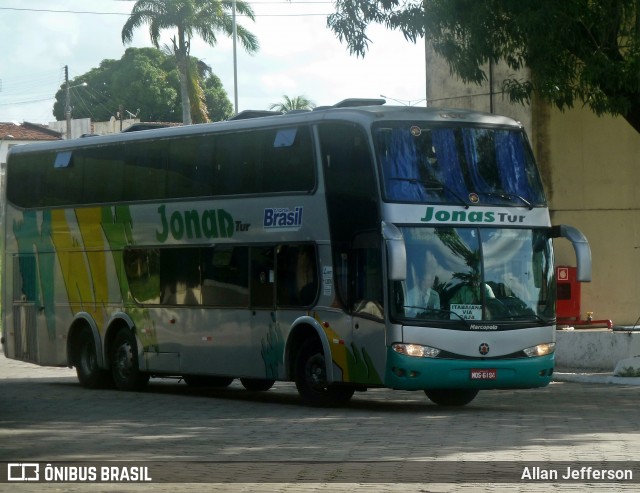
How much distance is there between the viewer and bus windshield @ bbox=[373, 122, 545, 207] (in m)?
18.8

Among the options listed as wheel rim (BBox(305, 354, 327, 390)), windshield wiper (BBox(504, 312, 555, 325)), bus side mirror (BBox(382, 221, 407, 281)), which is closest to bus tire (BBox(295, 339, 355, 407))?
wheel rim (BBox(305, 354, 327, 390))

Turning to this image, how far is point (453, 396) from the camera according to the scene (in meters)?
20.4

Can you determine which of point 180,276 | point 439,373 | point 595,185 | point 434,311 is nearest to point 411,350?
point 439,373

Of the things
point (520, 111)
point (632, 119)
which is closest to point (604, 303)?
point (520, 111)

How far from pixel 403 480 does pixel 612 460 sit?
224 centimetres

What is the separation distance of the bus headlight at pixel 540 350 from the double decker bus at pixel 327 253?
35 millimetres

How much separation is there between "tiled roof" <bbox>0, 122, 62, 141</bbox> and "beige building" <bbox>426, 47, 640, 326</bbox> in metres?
72.1

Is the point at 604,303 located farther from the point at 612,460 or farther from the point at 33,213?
the point at 612,460

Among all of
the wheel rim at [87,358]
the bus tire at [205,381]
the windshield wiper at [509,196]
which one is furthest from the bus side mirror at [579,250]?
the wheel rim at [87,358]

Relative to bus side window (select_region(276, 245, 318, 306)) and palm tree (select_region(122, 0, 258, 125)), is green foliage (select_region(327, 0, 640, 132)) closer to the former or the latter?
bus side window (select_region(276, 245, 318, 306))

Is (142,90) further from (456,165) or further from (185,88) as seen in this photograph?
(456,165)

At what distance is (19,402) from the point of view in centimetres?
2120

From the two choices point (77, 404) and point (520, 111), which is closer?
point (77, 404)

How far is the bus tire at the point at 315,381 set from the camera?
782 inches
